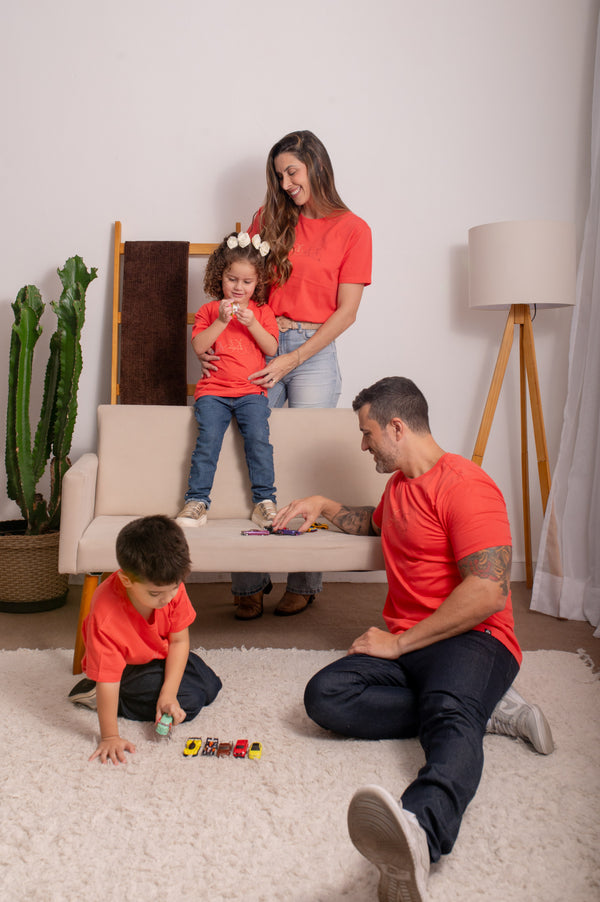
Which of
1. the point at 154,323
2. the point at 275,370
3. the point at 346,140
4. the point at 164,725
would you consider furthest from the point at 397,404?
the point at 346,140

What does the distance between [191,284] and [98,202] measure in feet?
1.65

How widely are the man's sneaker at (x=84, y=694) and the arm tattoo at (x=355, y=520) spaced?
81 centimetres

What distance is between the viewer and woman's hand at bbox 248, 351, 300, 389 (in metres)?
2.50

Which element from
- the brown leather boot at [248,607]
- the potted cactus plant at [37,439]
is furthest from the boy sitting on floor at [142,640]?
the potted cactus plant at [37,439]

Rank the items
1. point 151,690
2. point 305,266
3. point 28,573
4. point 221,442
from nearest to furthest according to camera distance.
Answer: point 151,690, point 221,442, point 305,266, point 28,573

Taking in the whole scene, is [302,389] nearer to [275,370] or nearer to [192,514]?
[275,370]

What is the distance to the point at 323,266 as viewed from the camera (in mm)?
2576

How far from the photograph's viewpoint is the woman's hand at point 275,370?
250 cm

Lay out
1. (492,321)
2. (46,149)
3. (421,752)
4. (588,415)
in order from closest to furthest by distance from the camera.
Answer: (421,752), (588,415), (46,149), (492,321)

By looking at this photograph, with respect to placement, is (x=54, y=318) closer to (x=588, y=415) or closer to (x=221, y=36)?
(x=221, y=36)

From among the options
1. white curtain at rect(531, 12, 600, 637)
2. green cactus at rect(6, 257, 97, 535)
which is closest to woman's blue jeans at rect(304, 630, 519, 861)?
white curtain at rect(531, 12, 600, 637)

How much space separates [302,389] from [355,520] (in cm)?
66

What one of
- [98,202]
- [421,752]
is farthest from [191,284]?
[421,752]

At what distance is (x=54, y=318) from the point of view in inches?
125
